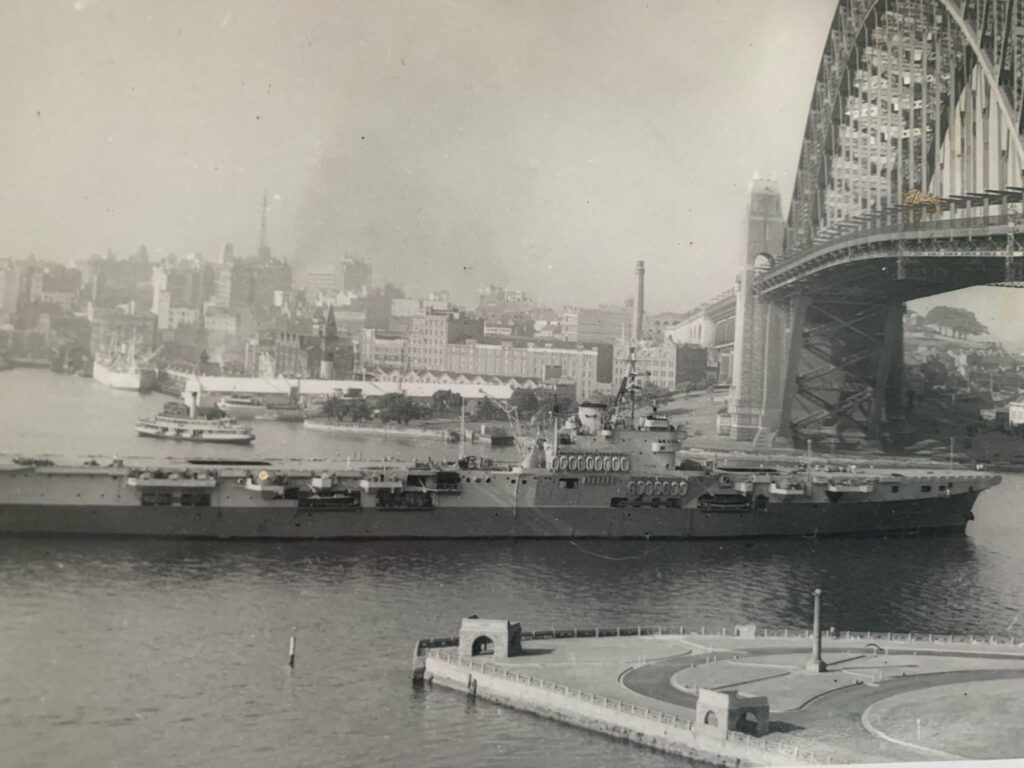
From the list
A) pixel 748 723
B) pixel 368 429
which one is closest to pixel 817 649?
pixel 748 723

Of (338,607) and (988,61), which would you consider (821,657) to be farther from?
(988,61)

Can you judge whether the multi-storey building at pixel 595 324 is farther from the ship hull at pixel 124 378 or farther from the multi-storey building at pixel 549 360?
the ship hull at pixel 124 378

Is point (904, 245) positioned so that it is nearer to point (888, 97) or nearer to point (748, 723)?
point (888, 97)

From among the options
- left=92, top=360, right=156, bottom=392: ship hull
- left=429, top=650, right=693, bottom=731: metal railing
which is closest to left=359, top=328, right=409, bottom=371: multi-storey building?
left=92, top=360, right=156, bottom=392: ship hull

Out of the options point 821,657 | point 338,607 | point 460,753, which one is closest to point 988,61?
point 821,657

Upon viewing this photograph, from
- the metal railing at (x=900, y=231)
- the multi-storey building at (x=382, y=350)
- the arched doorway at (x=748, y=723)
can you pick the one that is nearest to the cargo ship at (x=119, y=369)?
the multi-storey building at (x=382, y=350)

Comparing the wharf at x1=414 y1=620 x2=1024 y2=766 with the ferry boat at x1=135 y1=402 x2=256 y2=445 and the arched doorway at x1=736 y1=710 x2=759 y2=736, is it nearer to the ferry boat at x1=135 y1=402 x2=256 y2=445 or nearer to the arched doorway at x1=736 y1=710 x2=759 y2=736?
the arched doorway at x1=736 y1=710 x2=759 y2=736
